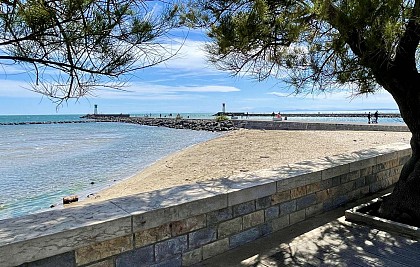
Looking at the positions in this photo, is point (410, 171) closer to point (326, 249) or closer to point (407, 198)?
point (407, 198)

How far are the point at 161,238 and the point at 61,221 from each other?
66cm

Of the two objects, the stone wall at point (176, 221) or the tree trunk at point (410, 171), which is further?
the tree trunk at point (410, 171)

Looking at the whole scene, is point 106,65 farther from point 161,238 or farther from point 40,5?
point 161,238

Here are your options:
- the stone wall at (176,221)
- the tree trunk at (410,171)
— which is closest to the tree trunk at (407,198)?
the tree trunk at (410,171)

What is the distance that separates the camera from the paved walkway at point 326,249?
246cm

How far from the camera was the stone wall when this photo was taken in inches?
71.0

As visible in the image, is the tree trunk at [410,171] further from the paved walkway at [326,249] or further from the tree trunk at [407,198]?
the paved walkway at [326,249]

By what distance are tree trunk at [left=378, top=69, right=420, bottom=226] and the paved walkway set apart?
16.3 inches

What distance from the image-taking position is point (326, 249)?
106 inches

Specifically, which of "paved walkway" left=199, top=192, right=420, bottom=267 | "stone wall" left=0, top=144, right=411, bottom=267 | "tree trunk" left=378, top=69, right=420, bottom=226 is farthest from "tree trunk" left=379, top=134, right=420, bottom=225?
"stone wall" left=0, top=144, right=411, bottom=267

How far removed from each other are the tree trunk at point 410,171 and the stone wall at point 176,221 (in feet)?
1.90

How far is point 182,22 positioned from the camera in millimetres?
2961

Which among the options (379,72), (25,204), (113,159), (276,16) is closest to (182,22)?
(276,16)

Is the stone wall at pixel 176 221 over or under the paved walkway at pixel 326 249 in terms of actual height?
over
